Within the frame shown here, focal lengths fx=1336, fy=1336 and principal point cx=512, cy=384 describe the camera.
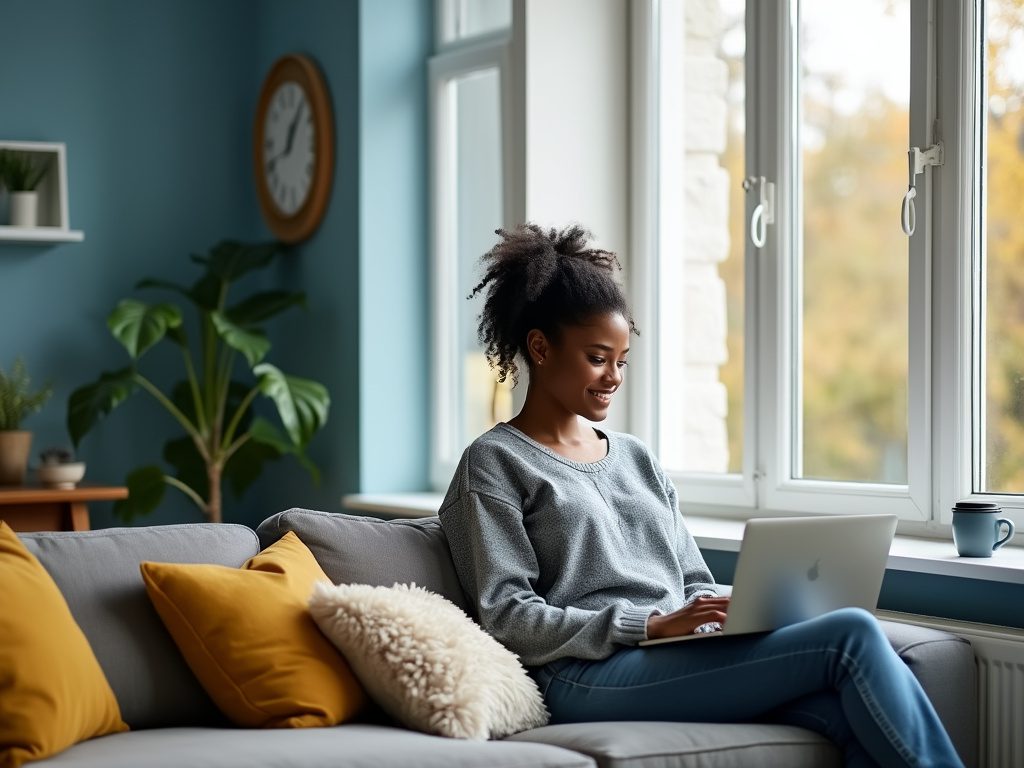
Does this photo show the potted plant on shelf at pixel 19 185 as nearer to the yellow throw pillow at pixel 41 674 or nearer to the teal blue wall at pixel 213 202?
the teal blue wall at pixel 213 202

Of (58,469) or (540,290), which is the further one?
(58,469)

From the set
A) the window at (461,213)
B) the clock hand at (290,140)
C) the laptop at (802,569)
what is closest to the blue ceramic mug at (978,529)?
the laptop at (802,569)

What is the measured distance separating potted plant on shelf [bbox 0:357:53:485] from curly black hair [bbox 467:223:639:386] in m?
1.90

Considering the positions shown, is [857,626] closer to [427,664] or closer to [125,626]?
[427,664]

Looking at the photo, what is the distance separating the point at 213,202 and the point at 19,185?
68 cm

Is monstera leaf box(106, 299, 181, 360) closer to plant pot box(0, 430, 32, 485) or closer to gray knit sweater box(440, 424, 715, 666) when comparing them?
plant pot box(0, 430, 32, 485)

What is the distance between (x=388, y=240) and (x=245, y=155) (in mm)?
842

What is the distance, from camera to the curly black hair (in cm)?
248

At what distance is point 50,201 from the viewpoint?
4.26 meters

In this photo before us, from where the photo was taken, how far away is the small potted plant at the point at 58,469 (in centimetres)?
382

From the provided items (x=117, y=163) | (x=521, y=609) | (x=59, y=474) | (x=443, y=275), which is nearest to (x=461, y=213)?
(x=443, y=275)

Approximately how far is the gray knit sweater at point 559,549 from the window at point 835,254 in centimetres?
69

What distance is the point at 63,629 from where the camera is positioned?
202cm

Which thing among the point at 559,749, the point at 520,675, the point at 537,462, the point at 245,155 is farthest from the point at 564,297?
the point at 245,155
